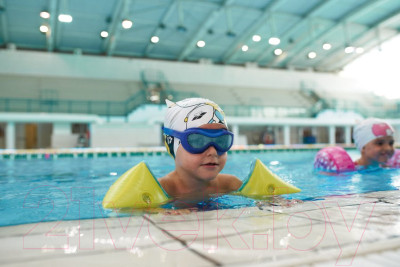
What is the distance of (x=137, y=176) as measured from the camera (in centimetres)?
257

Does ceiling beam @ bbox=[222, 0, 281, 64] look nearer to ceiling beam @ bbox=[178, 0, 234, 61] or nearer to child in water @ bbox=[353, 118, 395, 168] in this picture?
ceiling beam @ bbox=[178, 0, 234, 61]

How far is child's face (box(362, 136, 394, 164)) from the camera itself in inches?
195

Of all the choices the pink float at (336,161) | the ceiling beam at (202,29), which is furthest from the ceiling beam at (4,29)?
the pink float at (336,161)

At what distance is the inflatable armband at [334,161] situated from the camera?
16.8 feet

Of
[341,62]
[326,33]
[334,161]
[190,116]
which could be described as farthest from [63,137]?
[341,62]

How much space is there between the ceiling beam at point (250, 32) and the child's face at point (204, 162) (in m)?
16.6

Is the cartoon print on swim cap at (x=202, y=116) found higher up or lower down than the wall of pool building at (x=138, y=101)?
lower down

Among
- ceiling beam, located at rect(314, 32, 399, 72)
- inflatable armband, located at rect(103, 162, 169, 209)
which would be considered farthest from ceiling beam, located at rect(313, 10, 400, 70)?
inflatable armband, located at rect(103, 162, 169, 209)

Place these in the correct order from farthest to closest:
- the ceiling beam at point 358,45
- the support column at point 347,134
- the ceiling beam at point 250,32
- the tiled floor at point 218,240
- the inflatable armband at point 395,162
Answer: the support column at point 347,134
the ceiling beam at point 358,45
the ceiling beam at point 250,32
the inflatable armband at point 395,162
the tiled floor at point 218,240

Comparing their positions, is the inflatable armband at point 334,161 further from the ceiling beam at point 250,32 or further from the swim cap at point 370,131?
the ceiling beam at point 250,32

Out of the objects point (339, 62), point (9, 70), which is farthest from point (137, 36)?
point (339, 62)

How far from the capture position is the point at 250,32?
66.9ft

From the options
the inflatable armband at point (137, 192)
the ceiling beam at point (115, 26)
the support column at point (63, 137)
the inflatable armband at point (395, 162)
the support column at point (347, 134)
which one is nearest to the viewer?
the inflatable armband at point (137, 192)

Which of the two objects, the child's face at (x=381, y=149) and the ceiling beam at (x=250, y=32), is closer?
the child's face at (x=381, y=149)
